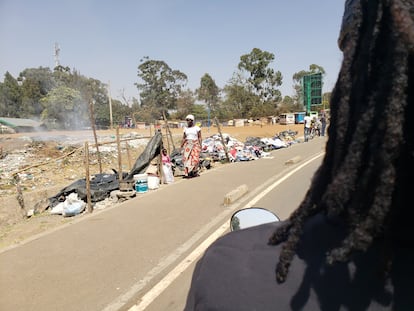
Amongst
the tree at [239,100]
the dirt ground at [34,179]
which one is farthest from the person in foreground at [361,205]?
the tree at [239,100]

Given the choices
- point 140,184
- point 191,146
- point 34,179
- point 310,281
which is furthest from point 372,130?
point 34,179

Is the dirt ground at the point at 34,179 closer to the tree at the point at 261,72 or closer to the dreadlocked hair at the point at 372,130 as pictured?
the dreadlocked hair at the point at 372,130

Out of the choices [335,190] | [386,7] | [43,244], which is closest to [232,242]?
[335,190]

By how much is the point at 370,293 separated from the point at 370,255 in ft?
0.31

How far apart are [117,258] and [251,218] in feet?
10.4

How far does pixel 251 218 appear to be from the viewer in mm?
1937

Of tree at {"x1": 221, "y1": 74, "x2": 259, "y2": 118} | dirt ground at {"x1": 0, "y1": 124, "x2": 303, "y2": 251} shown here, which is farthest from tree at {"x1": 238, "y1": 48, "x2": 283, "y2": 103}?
dirt ground at {"x1": 0, "y1": 124, "x2": 303, "y2": 251}

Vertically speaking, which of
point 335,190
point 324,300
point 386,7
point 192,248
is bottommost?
point 192,248

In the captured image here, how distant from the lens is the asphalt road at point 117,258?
11.8 feet

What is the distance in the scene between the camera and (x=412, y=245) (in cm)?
93

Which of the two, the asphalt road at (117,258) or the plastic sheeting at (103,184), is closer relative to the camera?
the asphalt road at (117,258)

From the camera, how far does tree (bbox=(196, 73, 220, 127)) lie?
83931 millimetres

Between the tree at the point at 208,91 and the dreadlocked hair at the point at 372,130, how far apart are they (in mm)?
83284

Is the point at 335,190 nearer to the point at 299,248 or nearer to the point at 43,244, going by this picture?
the point at 299,248
